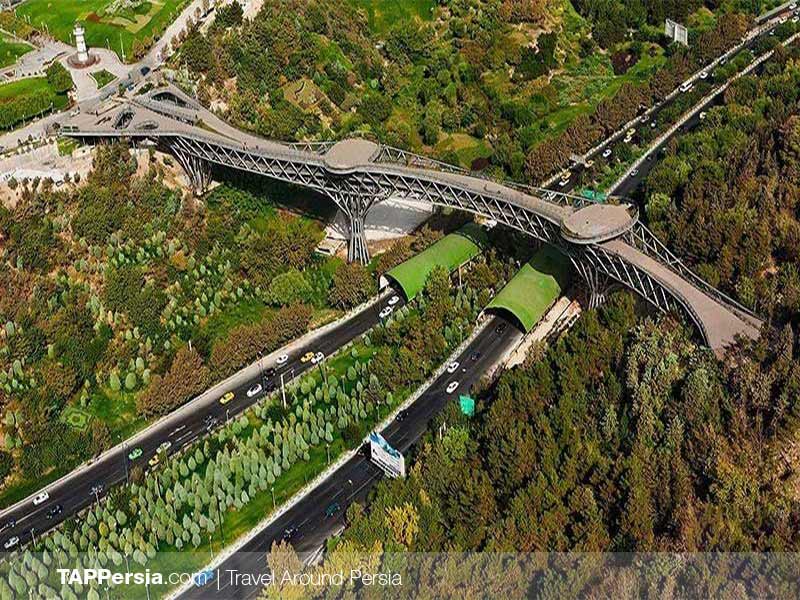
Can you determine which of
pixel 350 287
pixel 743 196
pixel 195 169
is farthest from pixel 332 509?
pixel 743 196

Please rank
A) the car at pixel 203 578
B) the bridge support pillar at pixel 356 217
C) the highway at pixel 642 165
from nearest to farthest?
the car at pixel 203 578 → the bridge support pillar at pixel 356 217 → the highway at pixel 642 165

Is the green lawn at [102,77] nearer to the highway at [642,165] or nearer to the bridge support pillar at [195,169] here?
the bridge support pillar at [195,169]

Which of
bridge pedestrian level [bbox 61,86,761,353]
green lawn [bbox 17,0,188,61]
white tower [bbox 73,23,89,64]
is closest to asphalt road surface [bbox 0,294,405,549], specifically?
bridge pedestrian level [bbox 61,86,761,353]

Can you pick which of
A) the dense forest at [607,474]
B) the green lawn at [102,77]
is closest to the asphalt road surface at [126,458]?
the dense forest at [607,474]

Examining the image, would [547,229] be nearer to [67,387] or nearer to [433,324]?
[433,324]

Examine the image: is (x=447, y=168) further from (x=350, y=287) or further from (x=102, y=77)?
(x=102, y=77)

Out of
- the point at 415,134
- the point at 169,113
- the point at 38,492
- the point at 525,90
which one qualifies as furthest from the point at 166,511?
the point at 525,90

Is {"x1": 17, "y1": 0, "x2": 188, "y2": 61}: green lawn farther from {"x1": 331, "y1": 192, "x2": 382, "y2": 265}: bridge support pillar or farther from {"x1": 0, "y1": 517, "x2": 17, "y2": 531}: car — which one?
{"x1": 0, "y1": 517, "x2": 17, "y2": 531}: car
